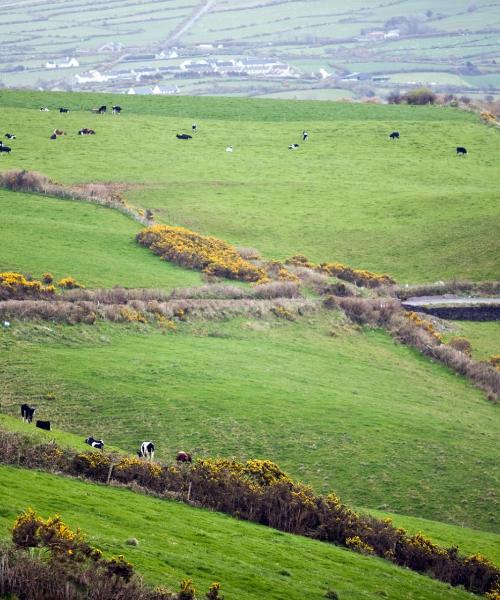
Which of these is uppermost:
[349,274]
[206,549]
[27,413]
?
[206,549]

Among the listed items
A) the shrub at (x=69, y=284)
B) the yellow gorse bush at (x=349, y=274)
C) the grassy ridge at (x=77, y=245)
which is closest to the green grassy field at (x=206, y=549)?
the shrub at (x=69, y=284)

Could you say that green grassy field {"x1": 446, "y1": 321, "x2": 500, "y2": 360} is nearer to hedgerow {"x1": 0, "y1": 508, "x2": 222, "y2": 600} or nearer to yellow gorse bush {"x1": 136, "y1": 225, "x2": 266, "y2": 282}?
yellow gorse bush {"x1": 136, "y1": 225, "x2": 266, "y2": 282}

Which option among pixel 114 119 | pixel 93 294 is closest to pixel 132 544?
pixel 93 294

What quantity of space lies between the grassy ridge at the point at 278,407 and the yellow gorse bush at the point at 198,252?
959cm

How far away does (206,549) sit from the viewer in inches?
981

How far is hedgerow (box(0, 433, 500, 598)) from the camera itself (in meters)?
28.4

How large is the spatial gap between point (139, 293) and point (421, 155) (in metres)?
47.1

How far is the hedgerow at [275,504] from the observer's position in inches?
1118

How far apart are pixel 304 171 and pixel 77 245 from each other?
31373 millimetres

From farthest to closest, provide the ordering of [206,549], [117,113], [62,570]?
1. [117,113]
2. [206,549]
3. [62,570]

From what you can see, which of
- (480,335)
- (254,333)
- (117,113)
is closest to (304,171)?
(117,113)

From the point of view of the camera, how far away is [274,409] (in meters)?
39.9

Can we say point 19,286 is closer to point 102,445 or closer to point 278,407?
point 278,407

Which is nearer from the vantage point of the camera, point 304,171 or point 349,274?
point 349,274
